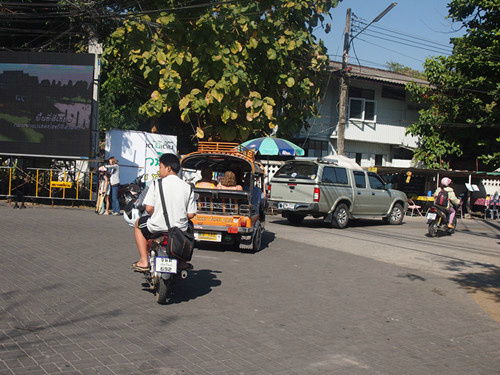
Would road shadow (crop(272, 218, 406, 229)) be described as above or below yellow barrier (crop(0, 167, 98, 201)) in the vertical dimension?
below

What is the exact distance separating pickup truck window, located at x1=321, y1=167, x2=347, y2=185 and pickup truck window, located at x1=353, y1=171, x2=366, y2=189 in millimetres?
655

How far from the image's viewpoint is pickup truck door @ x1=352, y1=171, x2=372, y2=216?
17734 mm

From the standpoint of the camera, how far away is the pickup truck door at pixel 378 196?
1852 centimetres

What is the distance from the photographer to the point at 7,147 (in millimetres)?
18516

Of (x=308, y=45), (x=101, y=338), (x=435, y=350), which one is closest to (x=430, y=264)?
(x=435, y=350)

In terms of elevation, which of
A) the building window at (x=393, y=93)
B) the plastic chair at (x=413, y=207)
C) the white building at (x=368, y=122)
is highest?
the building window at (x=393, y=93)

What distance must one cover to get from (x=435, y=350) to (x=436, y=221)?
11.0 metres

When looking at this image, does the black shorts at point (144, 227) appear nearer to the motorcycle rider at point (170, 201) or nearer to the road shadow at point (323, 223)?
the motorcycle rider at point (170, 201)

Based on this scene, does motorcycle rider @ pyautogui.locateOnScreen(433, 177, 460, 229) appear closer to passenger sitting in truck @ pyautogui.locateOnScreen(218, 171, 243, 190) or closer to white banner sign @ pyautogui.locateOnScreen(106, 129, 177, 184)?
passenger sitting in truck @ pyautogui.locateOnScreen(218, 171, 243, 190)

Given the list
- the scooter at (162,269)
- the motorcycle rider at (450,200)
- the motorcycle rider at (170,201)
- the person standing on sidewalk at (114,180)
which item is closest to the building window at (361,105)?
the motorcycle rider at (450,200)

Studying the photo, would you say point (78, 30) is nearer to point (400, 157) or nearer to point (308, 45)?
point (308, 45)

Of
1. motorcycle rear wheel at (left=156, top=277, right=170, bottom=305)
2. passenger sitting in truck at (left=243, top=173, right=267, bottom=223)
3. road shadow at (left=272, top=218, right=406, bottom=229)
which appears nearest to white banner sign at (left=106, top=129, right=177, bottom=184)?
road shadow at (left=272, top=218, right=406, bottom=229)

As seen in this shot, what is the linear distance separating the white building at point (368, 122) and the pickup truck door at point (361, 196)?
33.7 feet

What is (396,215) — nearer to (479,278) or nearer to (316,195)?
(316,195)
